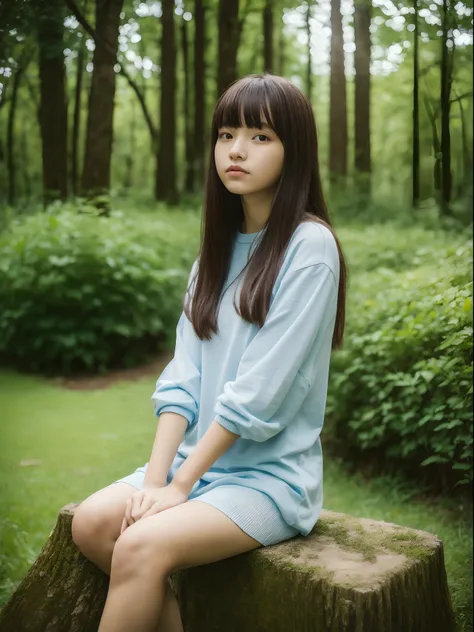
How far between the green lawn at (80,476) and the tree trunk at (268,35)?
1920 millimetres

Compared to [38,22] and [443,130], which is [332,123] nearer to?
[443,130]

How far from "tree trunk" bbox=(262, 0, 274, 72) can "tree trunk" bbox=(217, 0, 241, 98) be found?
5.8 inches

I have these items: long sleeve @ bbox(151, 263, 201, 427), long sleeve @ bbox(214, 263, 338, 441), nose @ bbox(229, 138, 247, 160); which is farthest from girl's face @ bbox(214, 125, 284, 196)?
long sleeve @ bbox(151, 263, 201, 427)

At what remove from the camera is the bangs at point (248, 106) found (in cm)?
204

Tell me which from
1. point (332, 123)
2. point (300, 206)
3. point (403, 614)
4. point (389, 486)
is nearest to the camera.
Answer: point (403, 614)

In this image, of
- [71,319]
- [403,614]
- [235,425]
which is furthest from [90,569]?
[71,319]

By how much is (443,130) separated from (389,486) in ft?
6.06

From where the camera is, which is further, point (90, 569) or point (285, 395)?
point (90, 569)

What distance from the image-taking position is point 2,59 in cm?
254

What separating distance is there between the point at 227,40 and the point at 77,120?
2.46 ft

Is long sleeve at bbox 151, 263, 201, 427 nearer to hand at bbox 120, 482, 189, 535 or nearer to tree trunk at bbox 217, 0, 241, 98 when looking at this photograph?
hand at bbox 120, 482, 189, 535

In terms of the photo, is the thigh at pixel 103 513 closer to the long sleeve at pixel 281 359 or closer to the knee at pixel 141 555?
the knee at pixel 141 555

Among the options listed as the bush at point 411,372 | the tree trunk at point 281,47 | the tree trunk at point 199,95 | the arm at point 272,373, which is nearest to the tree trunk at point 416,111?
the bush at point 411,372

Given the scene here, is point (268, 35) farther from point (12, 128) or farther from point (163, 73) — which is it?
point (12, 128)
